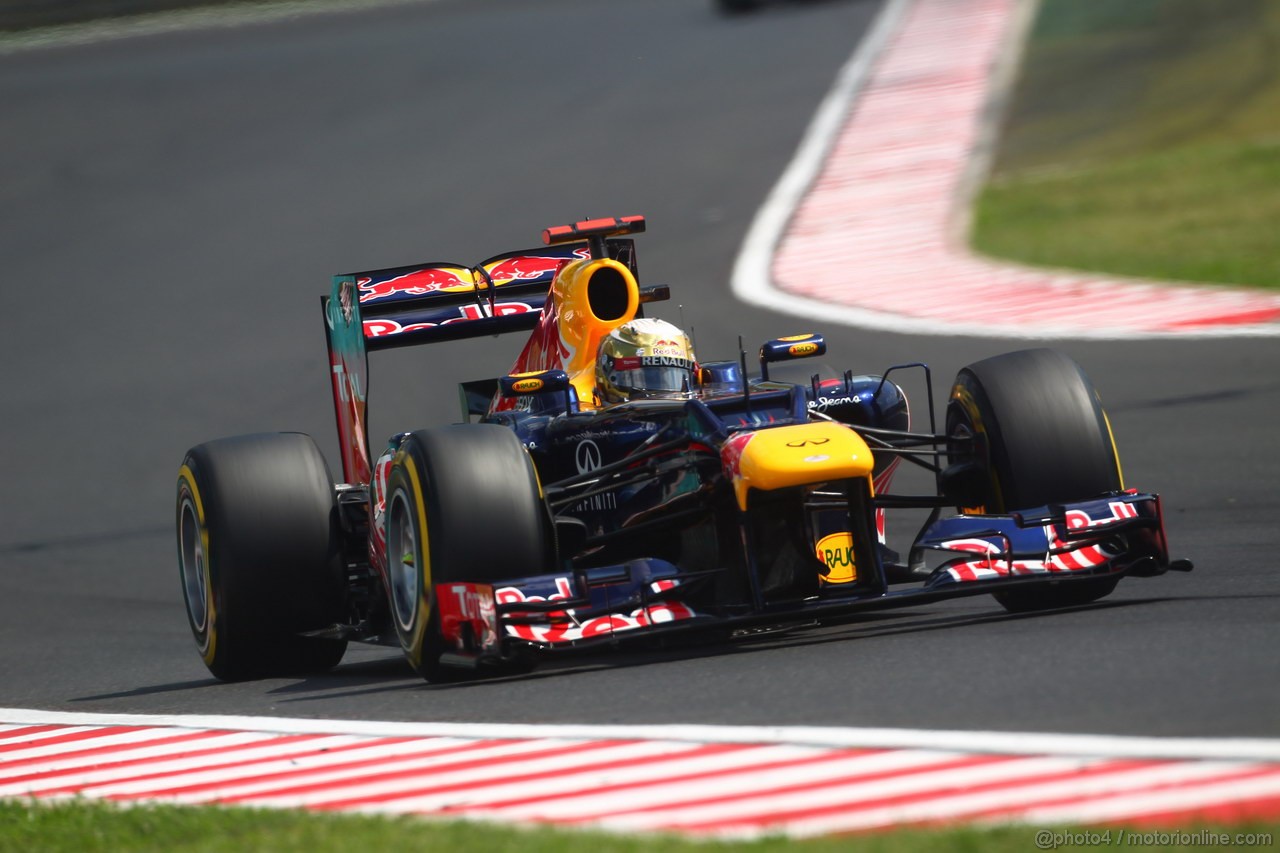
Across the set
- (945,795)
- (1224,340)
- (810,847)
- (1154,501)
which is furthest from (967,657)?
(1224,340)

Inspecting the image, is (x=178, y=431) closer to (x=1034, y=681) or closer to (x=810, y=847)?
(x=1034, y=681)

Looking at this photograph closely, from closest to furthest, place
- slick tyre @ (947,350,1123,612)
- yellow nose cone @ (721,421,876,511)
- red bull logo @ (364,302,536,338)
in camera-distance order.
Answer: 1. yellow nose cone @ (721,421,876,511)
2. slick tyre @ (947,350,1123,612)
3. red bull logo @ (364,302,536,338)

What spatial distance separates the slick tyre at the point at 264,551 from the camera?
834 cm

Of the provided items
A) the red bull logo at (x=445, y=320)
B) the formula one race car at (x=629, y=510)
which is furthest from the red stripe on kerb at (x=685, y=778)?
the red bull logo at (x=445, y=320)

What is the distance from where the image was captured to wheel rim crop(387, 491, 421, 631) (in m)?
7.62

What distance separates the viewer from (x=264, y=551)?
836cm

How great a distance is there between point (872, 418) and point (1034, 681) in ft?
9.66

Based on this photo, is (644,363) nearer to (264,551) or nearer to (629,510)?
(629,510)

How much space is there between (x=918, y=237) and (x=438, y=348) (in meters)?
4.68

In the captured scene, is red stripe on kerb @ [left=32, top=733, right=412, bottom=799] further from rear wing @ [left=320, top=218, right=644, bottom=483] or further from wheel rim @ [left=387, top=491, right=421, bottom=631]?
rear wing @ [left=320, top=218, right=644, bottom=483]

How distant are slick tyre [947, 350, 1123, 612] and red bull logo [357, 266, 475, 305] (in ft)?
10.2

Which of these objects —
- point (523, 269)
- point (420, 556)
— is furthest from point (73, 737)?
point (523, 269)

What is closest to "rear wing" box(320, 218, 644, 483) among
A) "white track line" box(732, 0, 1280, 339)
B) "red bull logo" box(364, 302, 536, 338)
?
"red bull logo" box(364, 302, 536, 338)

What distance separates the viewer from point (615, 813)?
4.86 meters
